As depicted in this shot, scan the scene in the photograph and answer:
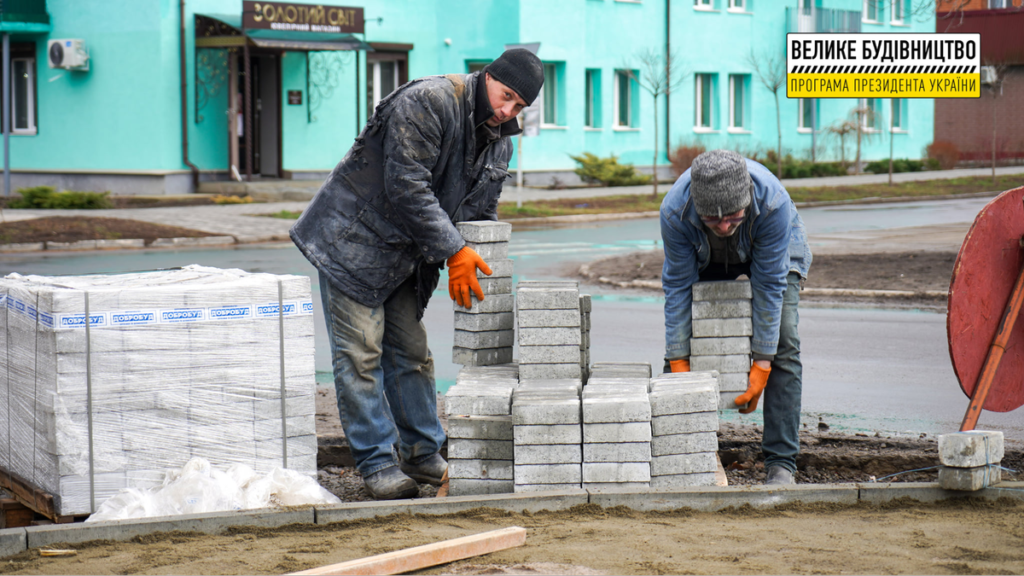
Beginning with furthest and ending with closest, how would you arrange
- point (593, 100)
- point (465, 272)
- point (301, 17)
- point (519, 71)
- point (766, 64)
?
point (766, 64) < point (593, 100) < point (301, 17) < point (465, 272) < point (519, 71)

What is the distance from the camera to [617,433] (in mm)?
4898

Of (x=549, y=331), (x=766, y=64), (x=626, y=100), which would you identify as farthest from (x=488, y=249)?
(x=766, y=64)

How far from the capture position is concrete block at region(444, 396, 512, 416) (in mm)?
5062

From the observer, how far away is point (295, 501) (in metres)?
4.80

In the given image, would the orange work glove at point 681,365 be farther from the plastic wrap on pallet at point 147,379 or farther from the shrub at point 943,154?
the shrub at point 943,154

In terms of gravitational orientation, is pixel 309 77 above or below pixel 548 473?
above

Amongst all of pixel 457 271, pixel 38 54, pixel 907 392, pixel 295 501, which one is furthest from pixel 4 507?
pixel 38 54

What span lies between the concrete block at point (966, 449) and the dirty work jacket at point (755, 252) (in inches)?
36.2

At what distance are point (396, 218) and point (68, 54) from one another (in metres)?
23.5

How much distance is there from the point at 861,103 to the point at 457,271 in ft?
126

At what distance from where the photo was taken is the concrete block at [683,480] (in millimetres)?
4973

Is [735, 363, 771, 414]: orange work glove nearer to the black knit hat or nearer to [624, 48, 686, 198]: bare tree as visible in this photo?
the black knit hat

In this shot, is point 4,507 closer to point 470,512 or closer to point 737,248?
point 470,512

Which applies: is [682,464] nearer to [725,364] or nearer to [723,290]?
[725,364]
